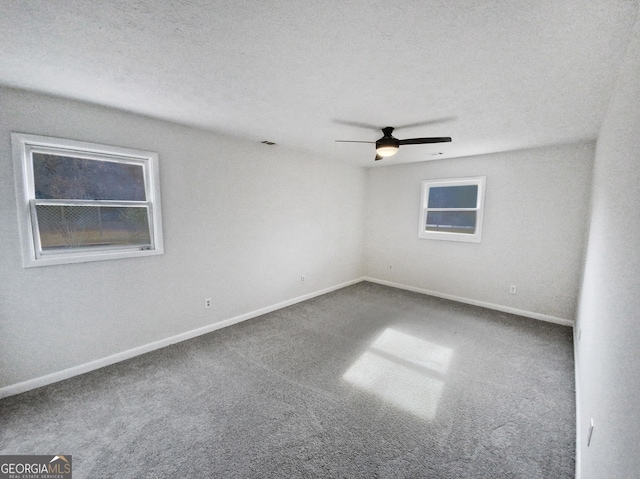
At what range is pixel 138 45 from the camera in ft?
4.97

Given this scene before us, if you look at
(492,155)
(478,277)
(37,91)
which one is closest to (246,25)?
(37,91)

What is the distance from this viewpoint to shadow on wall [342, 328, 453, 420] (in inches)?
85.8

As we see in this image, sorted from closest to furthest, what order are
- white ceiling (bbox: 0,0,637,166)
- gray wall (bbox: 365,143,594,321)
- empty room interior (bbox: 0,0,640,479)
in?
white ceiling (bbox: 0,0,637,166)
empty room interior (bbox: 0,0,640,479)
gray wall (bbox: 365,143,594,321)

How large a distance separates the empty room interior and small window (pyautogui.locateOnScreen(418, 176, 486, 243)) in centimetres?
15

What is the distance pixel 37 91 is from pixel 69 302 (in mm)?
1800

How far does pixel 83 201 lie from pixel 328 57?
2.51 meters

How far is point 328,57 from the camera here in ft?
5.30

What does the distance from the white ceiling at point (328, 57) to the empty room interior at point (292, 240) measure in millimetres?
16

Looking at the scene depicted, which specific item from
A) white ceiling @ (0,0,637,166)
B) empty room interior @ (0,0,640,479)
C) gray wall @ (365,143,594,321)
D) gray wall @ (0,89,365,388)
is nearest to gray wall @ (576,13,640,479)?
empty room interior @ (0,0,640,479)

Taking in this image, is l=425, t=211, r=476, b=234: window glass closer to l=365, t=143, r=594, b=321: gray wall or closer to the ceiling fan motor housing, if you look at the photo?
l=365, t=143, r=594, b=321: gray wall

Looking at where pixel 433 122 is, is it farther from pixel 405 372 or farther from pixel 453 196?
pixel 405 372

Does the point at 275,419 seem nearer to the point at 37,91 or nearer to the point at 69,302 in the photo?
the point at 69,302

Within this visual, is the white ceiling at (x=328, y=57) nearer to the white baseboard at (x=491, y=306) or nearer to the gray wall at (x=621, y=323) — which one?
the gray wall at (x=621, y=323)

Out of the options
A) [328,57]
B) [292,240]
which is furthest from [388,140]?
[292,240]
